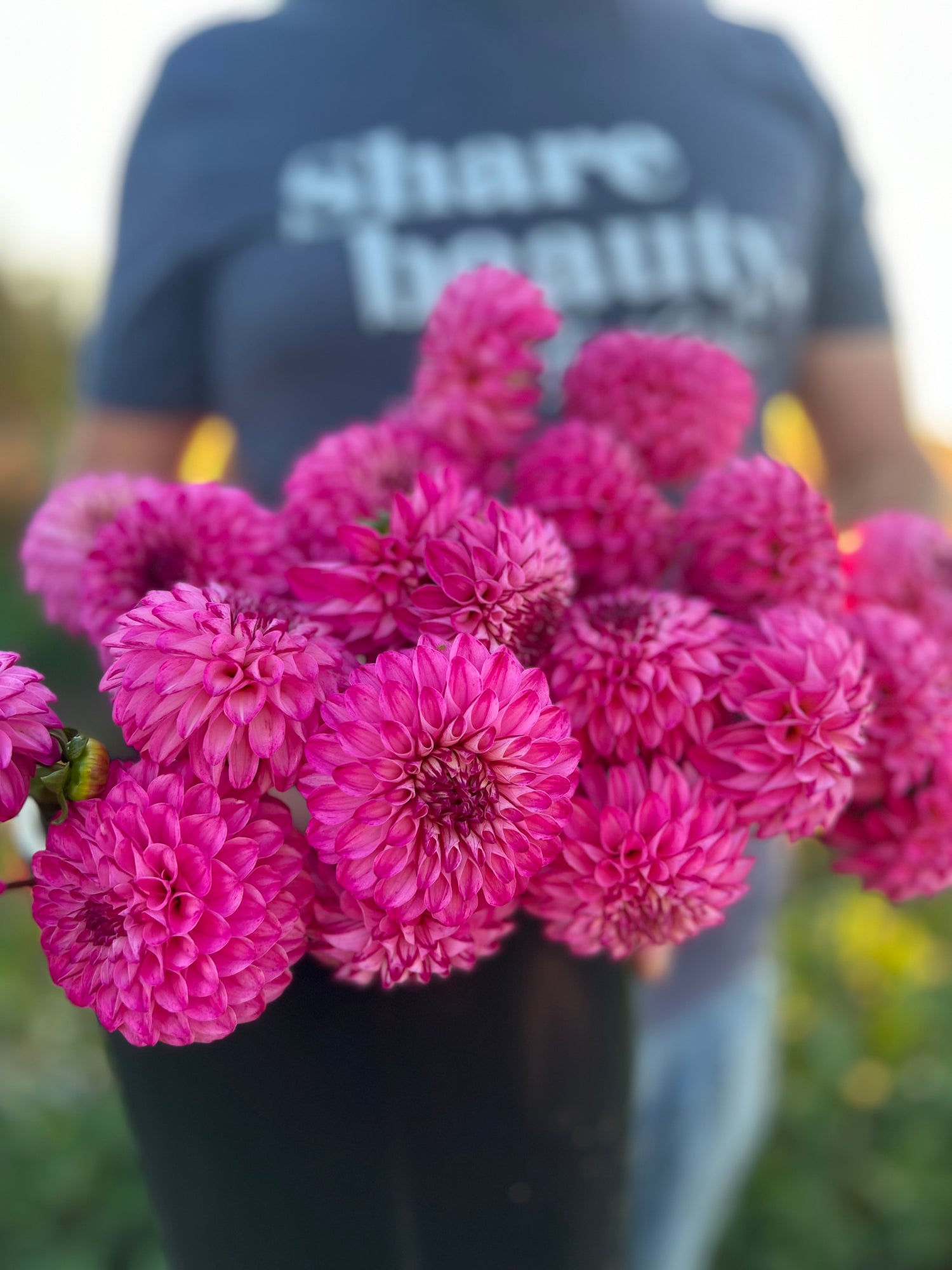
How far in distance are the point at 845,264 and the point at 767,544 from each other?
0.90m

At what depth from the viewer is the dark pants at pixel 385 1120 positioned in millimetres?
456

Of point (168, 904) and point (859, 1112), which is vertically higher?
point (168, 904)

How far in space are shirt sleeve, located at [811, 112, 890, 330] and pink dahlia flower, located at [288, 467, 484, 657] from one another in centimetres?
99

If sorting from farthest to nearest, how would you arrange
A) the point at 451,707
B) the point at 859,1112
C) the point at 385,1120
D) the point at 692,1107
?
the point at 859,1112 → the point at 692,1107 → the point at 385,1120 → the point at 451,707

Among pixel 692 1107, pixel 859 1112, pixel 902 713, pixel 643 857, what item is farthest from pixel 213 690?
pixel 859 1112

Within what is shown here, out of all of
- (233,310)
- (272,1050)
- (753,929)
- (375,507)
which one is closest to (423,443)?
(375,507)

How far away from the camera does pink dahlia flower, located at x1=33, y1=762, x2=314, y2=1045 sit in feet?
1.20

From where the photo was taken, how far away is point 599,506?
0.50 meters

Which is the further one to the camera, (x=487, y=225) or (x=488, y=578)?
(x=487, y=225)

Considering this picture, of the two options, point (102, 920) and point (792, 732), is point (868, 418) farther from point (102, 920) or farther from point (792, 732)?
point (102, 920)

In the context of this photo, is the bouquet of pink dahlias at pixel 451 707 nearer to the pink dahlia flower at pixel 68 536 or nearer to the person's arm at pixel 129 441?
the pink dahlia flower at pixel 68 536

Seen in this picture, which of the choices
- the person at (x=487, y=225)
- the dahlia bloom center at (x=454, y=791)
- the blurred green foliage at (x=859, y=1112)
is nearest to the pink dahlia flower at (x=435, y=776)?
the dahlia bloom center at (x=454, y=791)

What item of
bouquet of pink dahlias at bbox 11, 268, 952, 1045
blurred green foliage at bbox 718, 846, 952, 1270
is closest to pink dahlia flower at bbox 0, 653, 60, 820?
bouquet of pink dahlias at bbox 11, 268, 952, 1045

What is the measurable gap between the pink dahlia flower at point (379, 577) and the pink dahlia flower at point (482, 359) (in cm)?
12
